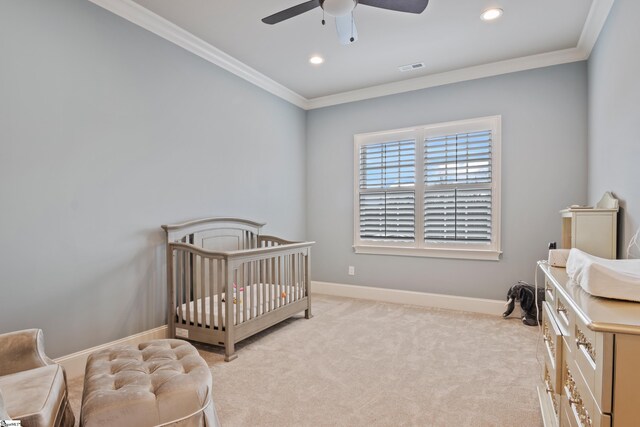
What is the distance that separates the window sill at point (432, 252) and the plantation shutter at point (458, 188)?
13 centimetres

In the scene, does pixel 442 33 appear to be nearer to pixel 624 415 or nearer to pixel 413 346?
pixel 413 346

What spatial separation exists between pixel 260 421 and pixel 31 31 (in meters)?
2.68

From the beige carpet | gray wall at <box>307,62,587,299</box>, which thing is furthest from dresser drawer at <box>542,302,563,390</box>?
gray wall at <box>307,62,587,299</box>

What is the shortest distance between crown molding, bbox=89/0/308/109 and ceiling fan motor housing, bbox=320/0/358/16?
1520 millimetres

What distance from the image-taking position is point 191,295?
10.3 ft

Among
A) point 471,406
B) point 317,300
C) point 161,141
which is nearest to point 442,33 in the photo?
point 161,141

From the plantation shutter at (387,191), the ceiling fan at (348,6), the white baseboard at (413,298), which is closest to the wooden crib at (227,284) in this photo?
the white baseboard at (413,298)

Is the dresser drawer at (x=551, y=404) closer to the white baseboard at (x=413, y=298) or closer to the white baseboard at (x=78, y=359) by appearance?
the white baseboard at (x=413, y=298)

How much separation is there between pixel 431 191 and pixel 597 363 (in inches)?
131

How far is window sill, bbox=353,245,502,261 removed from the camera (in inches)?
148

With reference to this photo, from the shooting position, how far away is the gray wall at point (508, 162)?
3418 mm

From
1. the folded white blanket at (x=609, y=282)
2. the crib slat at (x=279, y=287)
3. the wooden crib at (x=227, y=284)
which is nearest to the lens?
the folded white blanket at (x=609, y=282)

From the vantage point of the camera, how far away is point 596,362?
891 mm

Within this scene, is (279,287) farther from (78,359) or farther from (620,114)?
(620,114)
